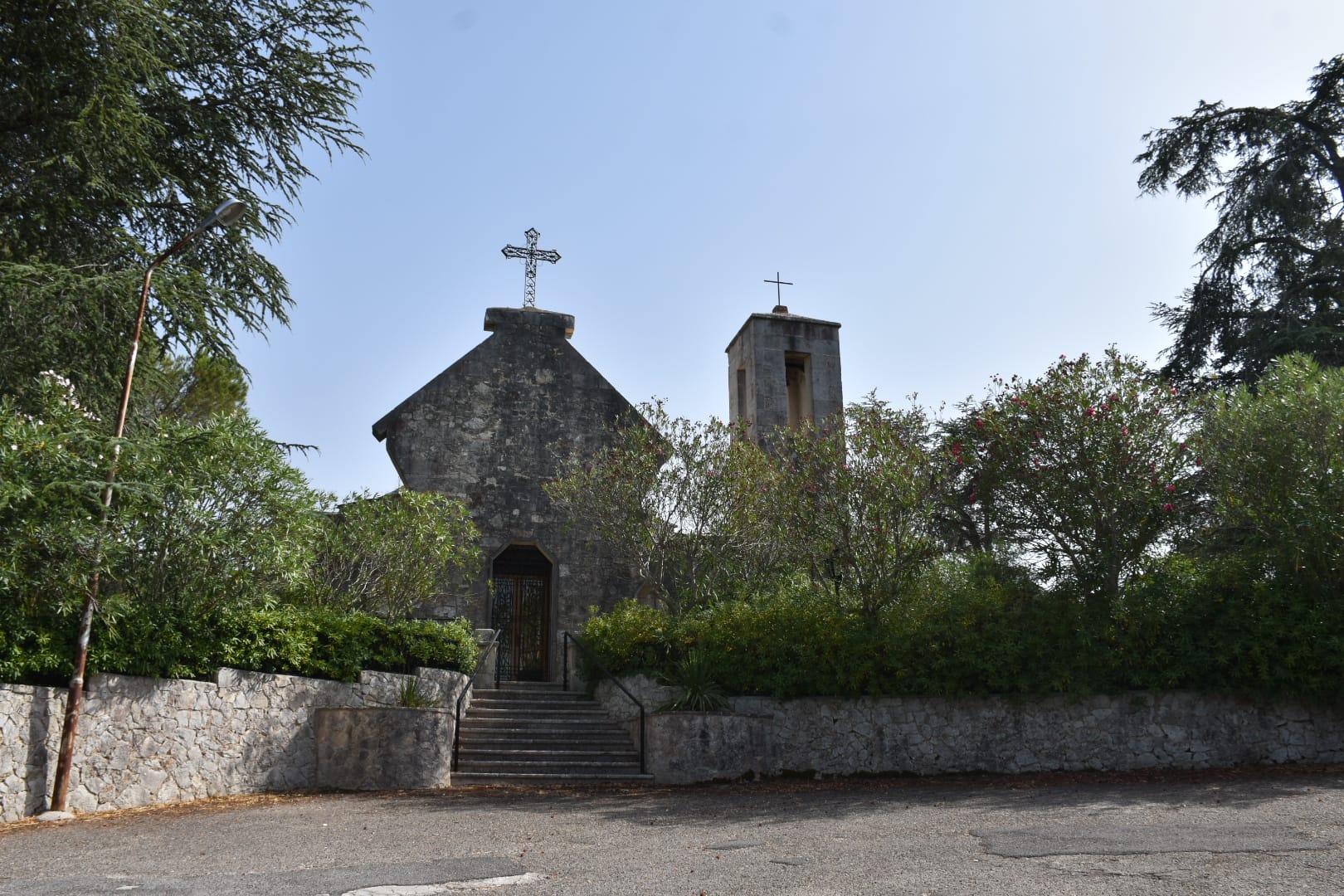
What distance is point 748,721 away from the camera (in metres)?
12.0

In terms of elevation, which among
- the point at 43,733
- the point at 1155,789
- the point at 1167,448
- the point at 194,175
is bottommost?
the point at 1155,789

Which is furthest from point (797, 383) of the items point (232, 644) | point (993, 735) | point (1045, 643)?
point (232, 644)

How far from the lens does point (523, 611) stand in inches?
688

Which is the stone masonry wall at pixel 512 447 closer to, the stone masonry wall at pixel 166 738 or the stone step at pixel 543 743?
the stone step at pixel 543 743

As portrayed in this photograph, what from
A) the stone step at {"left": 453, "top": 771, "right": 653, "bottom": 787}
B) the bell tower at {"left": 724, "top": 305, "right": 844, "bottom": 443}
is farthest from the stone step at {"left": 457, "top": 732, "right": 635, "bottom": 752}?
the bell tower at {"left": 724, "top": 305, "right": 844, "bottom": 443}

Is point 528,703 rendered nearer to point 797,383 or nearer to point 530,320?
point 530,320

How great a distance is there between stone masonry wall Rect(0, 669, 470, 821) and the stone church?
557cm

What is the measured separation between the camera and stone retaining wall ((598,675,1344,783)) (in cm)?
1189

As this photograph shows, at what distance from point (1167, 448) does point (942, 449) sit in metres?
2.76

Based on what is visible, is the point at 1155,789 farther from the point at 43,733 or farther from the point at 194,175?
the point at 194,175

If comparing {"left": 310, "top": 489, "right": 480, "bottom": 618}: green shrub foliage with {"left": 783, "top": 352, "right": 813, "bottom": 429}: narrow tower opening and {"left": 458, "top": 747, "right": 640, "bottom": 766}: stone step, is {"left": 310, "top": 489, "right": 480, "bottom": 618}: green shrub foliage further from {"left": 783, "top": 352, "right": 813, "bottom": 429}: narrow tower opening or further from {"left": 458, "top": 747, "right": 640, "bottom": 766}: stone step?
{"left": 783, "top": 352, "right": 813, "bottom": 429}: narrow tower opening

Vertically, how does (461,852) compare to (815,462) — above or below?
below

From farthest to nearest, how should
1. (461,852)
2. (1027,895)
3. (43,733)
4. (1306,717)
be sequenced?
(1306,717)
(43,733)
(461,852)
(1027,895)

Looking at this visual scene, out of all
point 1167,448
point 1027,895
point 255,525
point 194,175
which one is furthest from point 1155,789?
point 194,175
